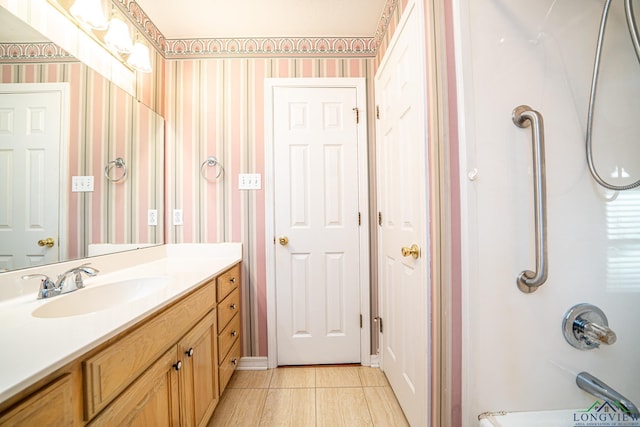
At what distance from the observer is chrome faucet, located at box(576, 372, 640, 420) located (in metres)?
0.71

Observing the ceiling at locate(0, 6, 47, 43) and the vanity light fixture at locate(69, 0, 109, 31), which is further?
the vanity light fixture at locate(69, 0, 109, 31)

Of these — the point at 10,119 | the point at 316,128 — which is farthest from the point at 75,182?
the point at 316,128

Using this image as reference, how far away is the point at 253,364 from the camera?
1748 mm

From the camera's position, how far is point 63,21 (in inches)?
43.6

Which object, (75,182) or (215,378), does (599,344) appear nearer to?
(215,378)

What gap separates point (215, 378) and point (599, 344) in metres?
1.63

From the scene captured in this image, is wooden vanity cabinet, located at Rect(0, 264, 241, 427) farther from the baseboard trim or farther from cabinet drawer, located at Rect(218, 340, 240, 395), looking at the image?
the baseboard trim

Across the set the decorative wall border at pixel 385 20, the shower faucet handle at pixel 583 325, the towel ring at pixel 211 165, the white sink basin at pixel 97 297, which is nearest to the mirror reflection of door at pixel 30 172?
the white sink basin at pixel 97 297

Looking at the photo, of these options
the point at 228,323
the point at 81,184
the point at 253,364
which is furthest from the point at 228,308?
the point at 81,184

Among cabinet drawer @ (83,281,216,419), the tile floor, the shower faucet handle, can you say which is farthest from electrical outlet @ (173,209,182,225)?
the shower faucet handle

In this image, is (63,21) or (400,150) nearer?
(63,21)

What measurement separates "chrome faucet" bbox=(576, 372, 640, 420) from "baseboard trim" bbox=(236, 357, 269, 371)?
1669mm

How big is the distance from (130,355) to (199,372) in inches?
20.0

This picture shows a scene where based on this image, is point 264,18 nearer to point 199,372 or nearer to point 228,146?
point 228,146
